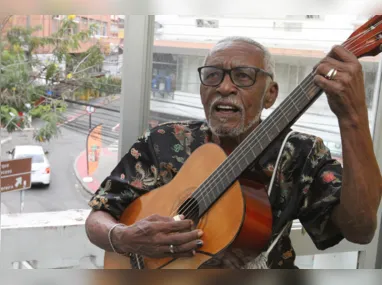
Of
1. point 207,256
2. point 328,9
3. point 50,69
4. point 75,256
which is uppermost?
point 328,9

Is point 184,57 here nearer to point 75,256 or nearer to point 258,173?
point 258,173

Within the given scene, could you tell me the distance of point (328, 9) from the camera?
21 centimetres

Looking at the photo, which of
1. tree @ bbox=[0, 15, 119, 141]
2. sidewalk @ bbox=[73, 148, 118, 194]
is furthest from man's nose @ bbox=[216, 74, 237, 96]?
sidewalk @ bbox=[73, 148, 118, 194]

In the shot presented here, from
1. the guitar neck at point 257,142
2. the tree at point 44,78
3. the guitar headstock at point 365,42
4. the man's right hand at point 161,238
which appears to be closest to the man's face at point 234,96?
the guitar neck at point 257,142

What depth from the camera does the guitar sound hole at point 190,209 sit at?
0.81m

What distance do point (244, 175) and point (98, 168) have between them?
2.51ft

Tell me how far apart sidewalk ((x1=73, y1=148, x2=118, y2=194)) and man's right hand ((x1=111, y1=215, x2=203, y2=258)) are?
2.01 feet

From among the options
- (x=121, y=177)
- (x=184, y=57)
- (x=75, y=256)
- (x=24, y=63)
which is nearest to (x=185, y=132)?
(x=121, y=177)

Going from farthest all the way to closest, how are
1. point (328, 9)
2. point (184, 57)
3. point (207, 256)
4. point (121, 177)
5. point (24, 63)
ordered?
point (184, 57) < point (24, 63) < point (121, 177) < point (207, 256) < point (328, 9)

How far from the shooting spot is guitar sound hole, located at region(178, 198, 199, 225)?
811 millimetres

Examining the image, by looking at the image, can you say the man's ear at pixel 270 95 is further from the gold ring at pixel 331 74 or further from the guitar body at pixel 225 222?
the gold ring at pixel 331 74

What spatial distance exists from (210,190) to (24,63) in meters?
0.77

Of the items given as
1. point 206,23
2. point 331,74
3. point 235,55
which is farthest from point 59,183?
point 331,74

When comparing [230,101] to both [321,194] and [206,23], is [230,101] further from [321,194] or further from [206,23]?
[206,23]
